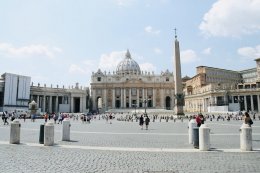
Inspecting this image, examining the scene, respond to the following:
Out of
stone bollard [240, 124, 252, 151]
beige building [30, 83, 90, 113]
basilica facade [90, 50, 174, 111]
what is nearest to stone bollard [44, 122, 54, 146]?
stone bollard [240, 124, 252, 151]

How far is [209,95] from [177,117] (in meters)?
40.6

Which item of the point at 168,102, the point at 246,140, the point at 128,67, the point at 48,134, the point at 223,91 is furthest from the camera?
the point at 128,67

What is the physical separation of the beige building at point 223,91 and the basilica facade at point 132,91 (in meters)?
13.6

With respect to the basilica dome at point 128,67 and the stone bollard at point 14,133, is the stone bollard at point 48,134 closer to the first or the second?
the stone bollard at point 14,133

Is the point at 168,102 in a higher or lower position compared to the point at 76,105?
higher

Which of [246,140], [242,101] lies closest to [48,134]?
[246,140]

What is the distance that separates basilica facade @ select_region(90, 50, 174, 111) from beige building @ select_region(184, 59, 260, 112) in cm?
1363

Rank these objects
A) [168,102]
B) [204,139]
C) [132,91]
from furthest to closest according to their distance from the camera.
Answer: [168,102], [132,91], [204,139]

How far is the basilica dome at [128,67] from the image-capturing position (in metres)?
139

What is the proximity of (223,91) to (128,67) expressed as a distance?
70.7 m

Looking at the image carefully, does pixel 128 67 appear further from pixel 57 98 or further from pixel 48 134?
pixel 48 134

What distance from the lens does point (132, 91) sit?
121312mm

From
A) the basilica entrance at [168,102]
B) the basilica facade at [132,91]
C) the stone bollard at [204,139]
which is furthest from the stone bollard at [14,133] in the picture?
the basilica entrance at [168,102]

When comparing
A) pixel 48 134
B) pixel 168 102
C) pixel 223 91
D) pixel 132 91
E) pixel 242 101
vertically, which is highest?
pixel 132 91
